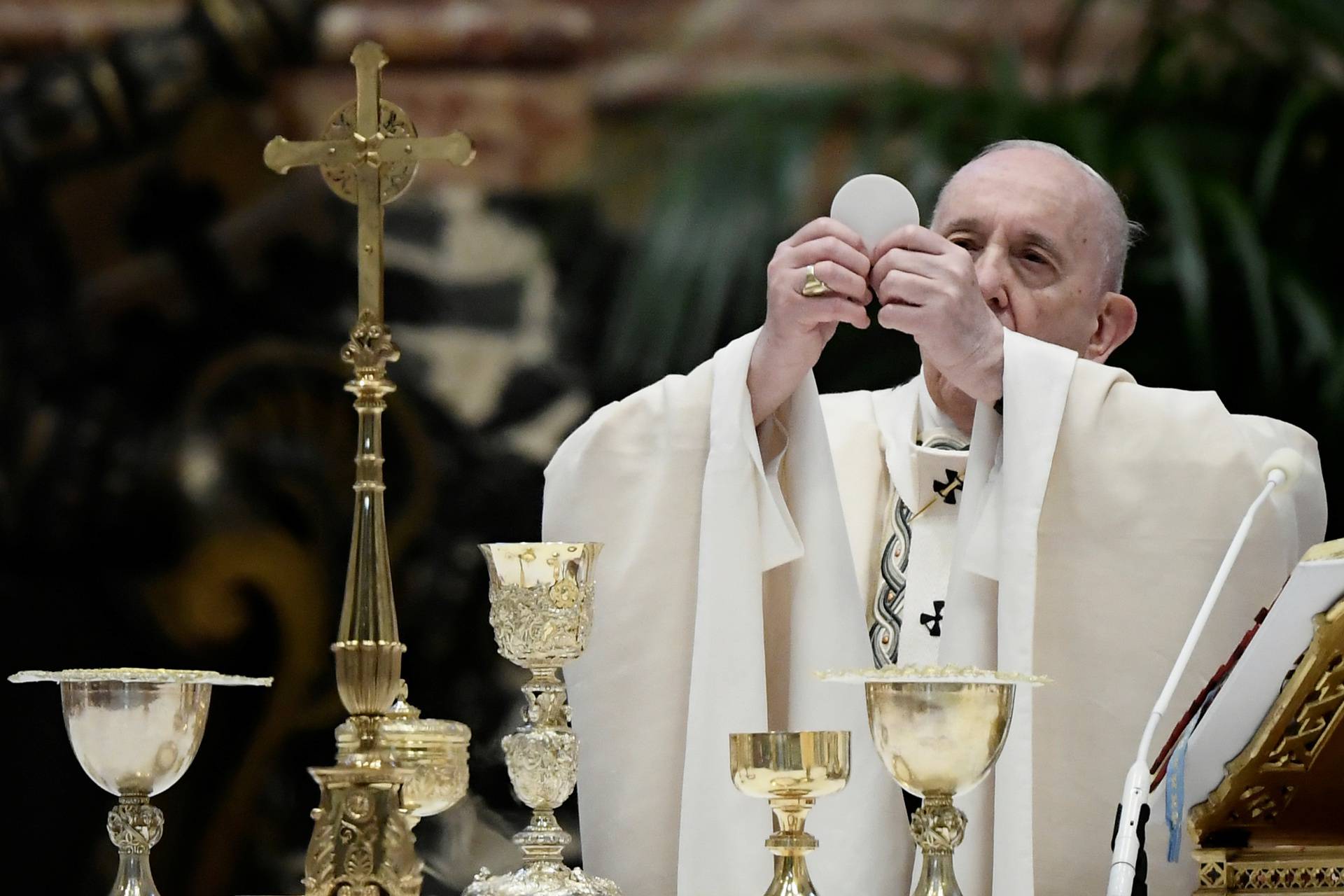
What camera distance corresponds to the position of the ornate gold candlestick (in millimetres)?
2277

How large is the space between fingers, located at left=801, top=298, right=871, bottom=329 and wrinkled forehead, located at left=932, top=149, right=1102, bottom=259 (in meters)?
0.76

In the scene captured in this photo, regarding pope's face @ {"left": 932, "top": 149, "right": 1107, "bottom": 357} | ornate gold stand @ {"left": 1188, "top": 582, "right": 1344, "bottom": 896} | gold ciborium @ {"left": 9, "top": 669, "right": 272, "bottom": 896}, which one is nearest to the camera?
ornate gold stand @ {"left": 1188, "top": 582, "right": 1344, "bottom": 896}

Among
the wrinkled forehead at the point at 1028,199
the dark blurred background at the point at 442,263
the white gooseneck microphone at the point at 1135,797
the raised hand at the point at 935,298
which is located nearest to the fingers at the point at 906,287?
the raised hand at the point at 935,298

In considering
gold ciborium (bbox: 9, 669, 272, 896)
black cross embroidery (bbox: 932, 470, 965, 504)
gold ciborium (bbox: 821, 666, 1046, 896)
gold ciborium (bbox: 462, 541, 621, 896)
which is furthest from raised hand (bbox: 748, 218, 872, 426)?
gold ciborium (bbox: 9, 669, 272, 896)

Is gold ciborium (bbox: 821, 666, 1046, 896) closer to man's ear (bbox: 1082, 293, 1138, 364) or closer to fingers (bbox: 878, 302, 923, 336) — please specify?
fingers (bbox: 878, 302, 923, 336)

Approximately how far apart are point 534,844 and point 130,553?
3077 mm

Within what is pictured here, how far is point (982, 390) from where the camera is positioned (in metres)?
3.16

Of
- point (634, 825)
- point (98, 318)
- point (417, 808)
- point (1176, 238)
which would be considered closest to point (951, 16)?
point (1176, 238)

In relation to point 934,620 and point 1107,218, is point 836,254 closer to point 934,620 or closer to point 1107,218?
point 934,620

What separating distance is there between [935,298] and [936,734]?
954 mm

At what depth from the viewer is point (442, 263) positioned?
534cm

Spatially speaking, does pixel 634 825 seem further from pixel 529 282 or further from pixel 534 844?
pixel 529 282

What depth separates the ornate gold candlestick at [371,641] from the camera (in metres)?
2.28

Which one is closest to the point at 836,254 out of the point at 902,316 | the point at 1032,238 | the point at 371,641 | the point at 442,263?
the point at 902,316
